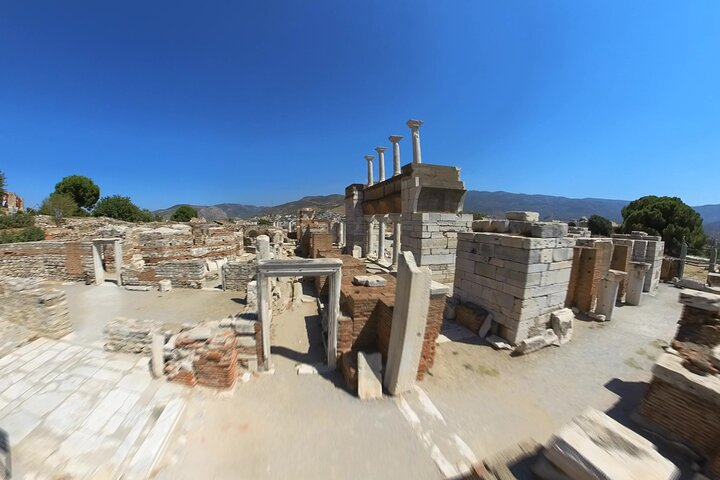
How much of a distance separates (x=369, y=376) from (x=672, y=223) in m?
34.6

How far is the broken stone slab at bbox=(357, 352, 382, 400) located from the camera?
4.80 meters

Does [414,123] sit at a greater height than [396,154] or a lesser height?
greater

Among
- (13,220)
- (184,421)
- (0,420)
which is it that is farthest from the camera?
(13,220)

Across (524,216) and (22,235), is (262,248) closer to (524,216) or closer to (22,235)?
(524,216)

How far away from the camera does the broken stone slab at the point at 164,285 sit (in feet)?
36.5

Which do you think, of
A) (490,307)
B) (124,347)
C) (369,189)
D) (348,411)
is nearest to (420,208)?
(490,307)

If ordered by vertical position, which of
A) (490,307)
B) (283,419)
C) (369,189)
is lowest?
(283,419)

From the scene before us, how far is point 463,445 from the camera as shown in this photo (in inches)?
152

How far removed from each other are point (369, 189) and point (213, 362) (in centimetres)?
1258

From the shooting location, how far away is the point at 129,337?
5773 millimetres

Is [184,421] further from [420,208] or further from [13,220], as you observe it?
[13,220]

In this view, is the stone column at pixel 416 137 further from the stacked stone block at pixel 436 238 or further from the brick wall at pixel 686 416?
the brick wall at pixel 686 416

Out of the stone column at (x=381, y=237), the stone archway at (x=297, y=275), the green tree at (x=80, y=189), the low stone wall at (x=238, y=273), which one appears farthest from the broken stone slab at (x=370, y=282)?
the green tree at (x=80, y=189)

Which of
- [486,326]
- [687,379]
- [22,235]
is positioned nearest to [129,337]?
[486,326]
